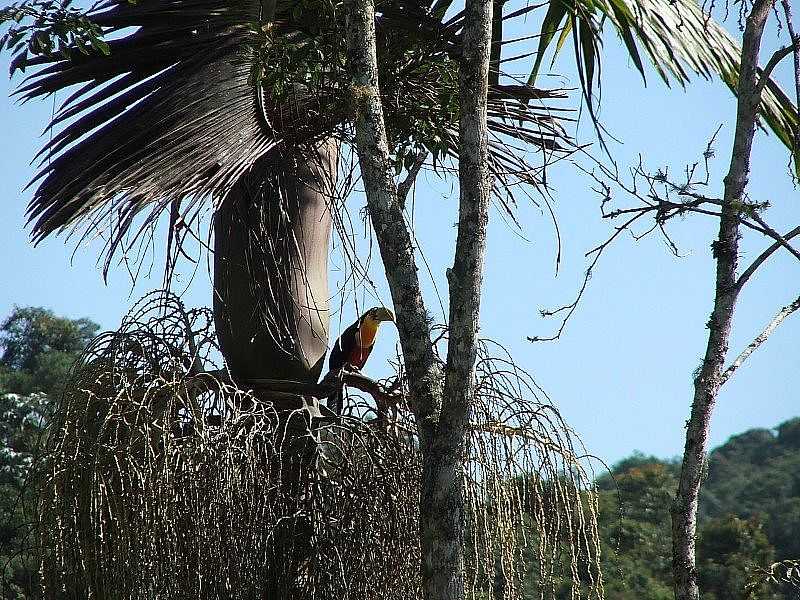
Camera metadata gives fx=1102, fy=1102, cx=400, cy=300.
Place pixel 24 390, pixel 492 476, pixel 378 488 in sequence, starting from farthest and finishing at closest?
pixel 24 390, pixel 378 488, pixel 492 476

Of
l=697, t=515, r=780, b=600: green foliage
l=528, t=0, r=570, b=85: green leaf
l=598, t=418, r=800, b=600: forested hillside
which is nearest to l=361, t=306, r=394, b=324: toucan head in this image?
l=528, t=0, r=570, b=85: green leaf

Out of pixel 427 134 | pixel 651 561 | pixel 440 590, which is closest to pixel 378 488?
pixel 440 590

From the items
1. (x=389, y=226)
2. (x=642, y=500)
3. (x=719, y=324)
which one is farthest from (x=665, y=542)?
(x=389, y=226)

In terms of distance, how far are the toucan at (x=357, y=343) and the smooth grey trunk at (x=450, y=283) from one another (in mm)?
1075

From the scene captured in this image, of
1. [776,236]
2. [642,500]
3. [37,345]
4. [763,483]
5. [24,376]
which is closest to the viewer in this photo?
[776,236]

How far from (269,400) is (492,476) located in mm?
1030

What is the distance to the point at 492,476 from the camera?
3.24m

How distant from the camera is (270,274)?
13.0ft

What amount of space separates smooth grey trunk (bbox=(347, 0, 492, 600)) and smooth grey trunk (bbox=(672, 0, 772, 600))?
55cm

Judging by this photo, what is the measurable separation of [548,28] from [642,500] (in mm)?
6017

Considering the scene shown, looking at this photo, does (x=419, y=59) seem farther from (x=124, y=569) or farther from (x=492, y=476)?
(x=124, y=569)

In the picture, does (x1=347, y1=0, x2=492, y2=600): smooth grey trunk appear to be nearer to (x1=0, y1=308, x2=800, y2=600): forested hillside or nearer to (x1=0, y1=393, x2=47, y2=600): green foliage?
(x1=0, y1=308, x2=800, y2=600): forested hillside

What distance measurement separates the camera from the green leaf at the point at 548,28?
163 inches

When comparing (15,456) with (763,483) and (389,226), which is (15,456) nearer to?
(389,226)
